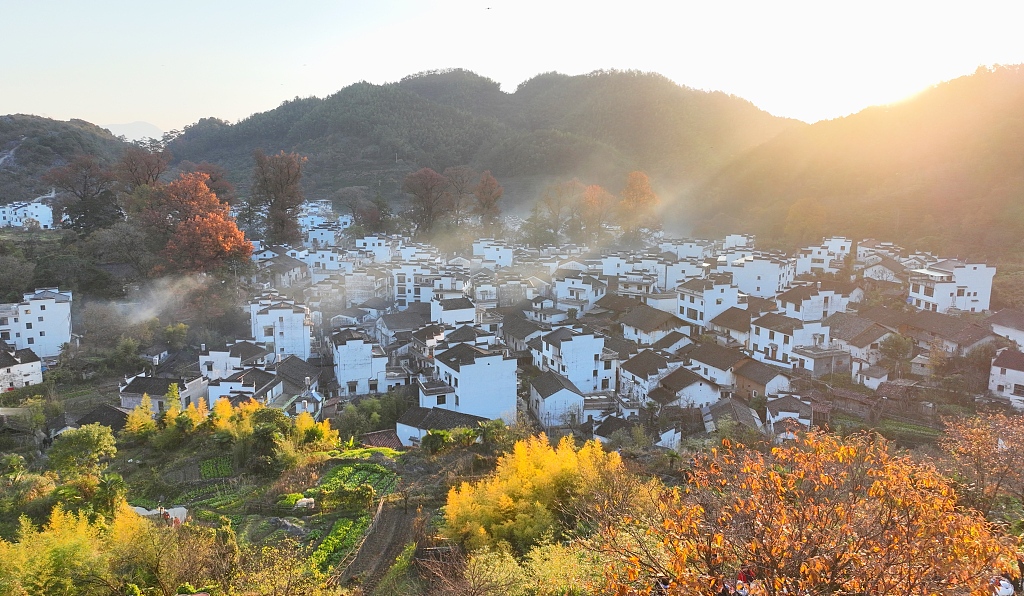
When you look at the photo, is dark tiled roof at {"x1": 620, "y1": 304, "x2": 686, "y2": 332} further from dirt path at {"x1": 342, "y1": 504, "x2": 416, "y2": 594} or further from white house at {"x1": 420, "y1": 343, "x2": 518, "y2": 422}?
dirt path at {"x1": 342, "y1": 504, "x2": 416, "y2": 594}

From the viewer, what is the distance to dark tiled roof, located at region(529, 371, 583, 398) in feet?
56.5

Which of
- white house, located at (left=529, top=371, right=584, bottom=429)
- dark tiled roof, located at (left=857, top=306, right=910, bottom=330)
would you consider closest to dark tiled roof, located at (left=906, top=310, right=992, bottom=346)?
dark tiled roof, located at (left=857, top=306, right=910, bottom=330)

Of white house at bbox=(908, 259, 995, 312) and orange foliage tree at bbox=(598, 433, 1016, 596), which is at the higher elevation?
orange foliage tree at bbox=(598, 433, 1016, 596)

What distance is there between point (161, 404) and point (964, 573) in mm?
18686

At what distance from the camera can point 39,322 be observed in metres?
21.1

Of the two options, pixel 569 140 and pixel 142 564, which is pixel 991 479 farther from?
pixel 569 140

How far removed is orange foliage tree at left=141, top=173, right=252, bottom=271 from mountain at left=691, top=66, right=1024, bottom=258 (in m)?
31.8

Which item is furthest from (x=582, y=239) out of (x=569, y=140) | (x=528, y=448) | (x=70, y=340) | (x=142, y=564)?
(x=142, y=564)

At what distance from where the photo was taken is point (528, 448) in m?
9.87

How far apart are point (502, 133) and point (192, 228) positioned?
46.7 metres

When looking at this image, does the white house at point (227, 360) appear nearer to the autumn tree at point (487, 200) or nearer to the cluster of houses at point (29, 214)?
the autumn tree at point (487, 200)

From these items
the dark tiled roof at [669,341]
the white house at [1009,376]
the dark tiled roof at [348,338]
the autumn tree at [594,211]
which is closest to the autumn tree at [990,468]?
the white house at [1009,376]

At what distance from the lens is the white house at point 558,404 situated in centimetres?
1714

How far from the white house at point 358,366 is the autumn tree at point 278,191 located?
667 inches
